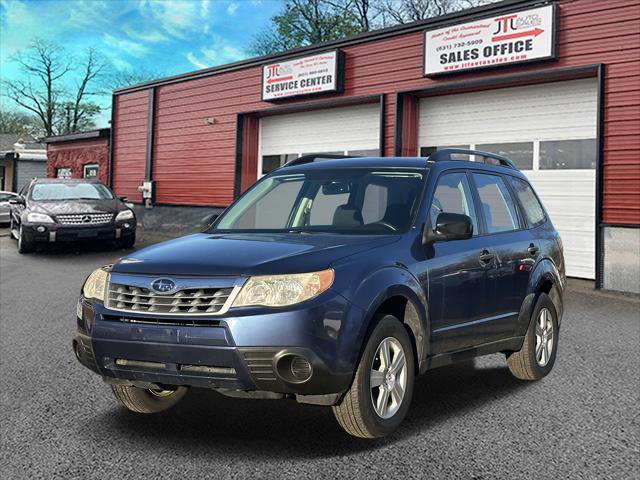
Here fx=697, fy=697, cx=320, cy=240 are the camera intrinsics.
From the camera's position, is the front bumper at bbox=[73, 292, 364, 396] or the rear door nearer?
the front bumper at bbox=[73, 292, 364, 396]

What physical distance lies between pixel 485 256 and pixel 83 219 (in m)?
12.2

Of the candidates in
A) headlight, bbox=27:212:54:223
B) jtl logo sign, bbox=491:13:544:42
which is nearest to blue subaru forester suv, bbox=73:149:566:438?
jtl logo sign, bbox=491:13:544:42

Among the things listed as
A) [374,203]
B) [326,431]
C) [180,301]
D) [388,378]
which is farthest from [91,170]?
[388,378]

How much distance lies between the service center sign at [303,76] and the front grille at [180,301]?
45.6 feet

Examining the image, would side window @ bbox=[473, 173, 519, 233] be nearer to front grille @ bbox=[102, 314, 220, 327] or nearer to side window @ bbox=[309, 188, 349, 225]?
side window @ bbox=[309, 188, 349, 225]

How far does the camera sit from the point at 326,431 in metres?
4.34

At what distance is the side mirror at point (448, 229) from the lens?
14.6ft

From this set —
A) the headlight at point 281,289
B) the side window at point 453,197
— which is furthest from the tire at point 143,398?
the side window at point 453,197

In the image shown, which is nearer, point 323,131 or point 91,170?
point 323,131

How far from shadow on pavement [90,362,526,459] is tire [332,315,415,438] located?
0.15 metres

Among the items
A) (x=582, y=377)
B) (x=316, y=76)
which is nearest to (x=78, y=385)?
(x=582, y=377)

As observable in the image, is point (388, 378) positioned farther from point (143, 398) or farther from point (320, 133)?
point (320, 133)

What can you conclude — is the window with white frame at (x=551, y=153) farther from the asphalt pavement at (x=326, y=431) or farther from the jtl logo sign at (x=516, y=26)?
the asphalt pavement at (x=326, y=431)

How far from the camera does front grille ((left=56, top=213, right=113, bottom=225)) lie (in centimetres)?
1530
